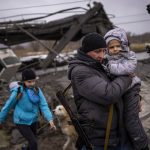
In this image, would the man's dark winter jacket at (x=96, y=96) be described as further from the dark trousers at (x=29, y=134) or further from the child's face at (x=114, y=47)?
the dark trousers at (x=29, y=134)

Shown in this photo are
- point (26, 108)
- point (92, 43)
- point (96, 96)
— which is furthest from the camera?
point (26, 108)

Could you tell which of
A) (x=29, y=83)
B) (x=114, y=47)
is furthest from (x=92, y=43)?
(x=29, y=83)

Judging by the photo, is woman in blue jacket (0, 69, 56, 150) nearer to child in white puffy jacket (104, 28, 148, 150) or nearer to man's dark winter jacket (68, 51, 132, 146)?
man's dark winter jacket (68, 51, 132, 146)

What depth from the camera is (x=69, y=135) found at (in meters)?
7.23

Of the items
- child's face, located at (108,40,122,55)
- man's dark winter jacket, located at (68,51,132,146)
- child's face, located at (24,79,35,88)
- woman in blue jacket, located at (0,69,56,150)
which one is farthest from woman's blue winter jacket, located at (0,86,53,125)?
child's face, located at (108,40,122,55)

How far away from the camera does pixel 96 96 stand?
3342 millimetres

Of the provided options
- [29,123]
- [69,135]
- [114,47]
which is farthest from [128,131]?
[69,135]

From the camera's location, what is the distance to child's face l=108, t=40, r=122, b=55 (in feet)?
11.7

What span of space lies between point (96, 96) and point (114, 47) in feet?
1.75

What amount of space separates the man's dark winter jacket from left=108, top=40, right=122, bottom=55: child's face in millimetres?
186

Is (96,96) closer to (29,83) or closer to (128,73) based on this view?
(128,73)

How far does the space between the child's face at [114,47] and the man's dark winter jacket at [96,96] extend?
186 mm

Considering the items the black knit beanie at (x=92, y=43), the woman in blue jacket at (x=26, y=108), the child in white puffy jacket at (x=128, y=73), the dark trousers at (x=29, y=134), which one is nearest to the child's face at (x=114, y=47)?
the child in white puffy jacket at (x=128, y=73)

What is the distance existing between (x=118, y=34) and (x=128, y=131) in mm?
872
